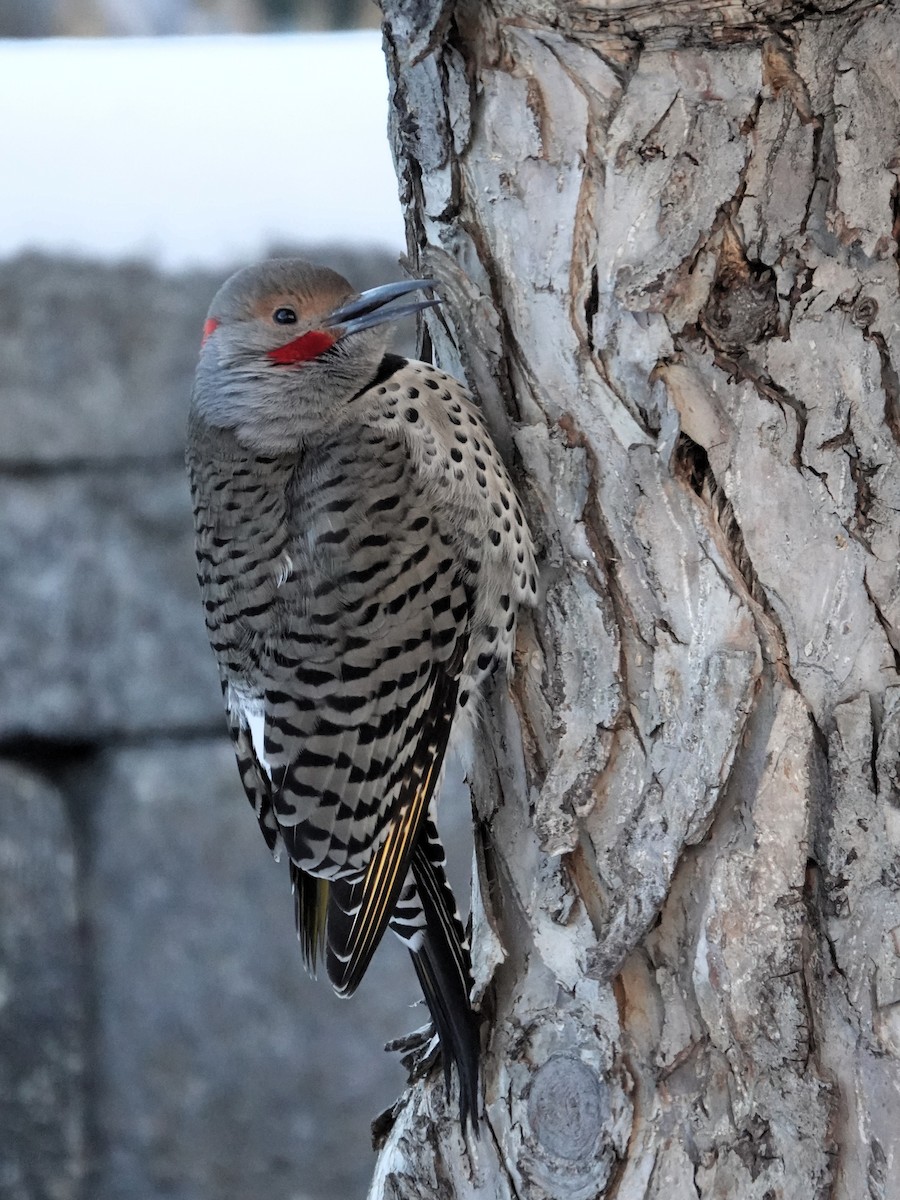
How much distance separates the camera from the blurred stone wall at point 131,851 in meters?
3.00

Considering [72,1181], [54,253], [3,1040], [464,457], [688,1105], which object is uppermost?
[54,253]

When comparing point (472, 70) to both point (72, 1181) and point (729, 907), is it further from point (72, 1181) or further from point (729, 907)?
point (72, 1181)

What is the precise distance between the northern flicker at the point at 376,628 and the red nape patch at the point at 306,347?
0.07m

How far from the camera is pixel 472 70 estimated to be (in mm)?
1229

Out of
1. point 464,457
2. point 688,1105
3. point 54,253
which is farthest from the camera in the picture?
point 54,253

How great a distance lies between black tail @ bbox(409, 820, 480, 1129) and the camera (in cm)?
132

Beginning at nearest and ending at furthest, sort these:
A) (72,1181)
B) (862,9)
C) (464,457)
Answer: (862,9) < (464,457) < (72,1181)

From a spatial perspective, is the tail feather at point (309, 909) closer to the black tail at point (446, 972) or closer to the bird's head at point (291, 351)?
the black tail at point (446, 972)

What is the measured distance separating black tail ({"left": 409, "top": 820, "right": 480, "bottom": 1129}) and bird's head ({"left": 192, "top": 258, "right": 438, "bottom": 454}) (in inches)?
19.0

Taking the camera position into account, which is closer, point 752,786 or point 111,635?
point 752,786

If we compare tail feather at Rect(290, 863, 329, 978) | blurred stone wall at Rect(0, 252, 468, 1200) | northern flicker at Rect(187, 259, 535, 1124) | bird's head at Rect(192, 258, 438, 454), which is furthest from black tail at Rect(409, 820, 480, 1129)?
blurred stone wall at Rect(0, 252, 468, 1200)

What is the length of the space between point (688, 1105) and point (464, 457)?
2.12 ft

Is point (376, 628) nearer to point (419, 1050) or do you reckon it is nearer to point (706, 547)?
point (706, 547)

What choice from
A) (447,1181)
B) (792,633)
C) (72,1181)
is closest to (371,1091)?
(72,1181)
